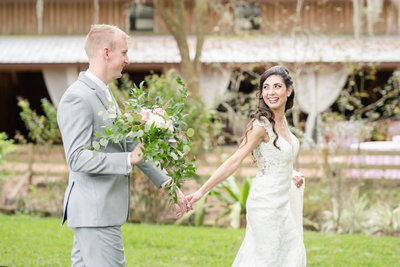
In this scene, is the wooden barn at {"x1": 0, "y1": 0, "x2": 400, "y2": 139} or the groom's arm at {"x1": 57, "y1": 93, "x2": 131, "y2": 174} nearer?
the groom's arm at {"x1": 57, "y1": 93, "x2": 131, "y2": 174}

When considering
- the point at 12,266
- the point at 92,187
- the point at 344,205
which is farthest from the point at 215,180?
the point at 344,205

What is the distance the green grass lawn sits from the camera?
21.5ft

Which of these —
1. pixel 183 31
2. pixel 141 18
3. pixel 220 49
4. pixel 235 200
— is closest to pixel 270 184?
pixel 235 200

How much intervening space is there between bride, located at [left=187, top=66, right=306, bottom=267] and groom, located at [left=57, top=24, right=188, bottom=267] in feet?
2.73

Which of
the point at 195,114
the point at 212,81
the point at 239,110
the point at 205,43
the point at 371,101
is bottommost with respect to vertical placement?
the point at 195,114

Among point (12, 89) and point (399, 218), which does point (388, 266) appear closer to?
point (399, 218)

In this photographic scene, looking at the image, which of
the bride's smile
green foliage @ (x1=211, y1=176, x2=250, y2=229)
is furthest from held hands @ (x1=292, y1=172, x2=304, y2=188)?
green foliage @ (x1=211, y1=176, x2=250, y2=229)

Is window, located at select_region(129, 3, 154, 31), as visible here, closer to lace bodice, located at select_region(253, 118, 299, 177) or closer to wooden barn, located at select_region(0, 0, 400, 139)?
wooden barn, located at select_region(0, 0, 400, 139)

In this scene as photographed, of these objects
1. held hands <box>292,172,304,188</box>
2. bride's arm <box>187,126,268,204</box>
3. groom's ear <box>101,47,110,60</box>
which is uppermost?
groom's ear <box>101,47,110,60</box>

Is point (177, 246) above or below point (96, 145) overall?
below

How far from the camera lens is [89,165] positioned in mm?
A: 3008

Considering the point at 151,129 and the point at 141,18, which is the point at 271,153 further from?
the point at 141,18

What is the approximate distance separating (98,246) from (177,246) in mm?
4218

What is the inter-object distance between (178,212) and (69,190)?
814mm
